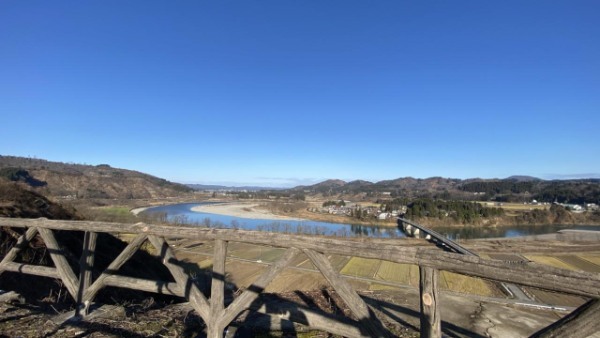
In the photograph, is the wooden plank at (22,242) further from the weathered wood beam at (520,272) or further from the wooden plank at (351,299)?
the weathered wood beam at (520,272)

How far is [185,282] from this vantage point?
353 cm

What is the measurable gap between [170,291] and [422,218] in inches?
4666

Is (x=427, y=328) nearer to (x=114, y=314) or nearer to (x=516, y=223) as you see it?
(x=114, y=314)

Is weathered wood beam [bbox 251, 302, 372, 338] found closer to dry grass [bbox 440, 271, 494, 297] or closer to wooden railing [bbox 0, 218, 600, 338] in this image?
wooden railing [bbox 0, 218, 600, 338]

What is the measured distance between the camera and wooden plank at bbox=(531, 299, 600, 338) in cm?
199

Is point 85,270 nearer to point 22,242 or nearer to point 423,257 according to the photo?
point 22,242

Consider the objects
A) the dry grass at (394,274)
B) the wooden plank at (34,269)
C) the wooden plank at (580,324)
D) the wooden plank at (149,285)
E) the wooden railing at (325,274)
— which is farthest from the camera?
the dry grass at (394,274)

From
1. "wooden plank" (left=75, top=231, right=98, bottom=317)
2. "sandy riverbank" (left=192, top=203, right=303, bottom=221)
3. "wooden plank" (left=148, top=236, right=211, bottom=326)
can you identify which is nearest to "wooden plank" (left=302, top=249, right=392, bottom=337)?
"wooden plank" (left=148, top=236, right=211, bottom=326)

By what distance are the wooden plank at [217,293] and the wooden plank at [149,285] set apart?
0.41m

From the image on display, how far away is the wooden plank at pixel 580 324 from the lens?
199 cm

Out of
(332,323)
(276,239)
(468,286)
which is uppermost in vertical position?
(276,239)

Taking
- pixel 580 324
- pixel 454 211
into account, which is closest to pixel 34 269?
pixel 580 324

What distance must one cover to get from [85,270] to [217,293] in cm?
206

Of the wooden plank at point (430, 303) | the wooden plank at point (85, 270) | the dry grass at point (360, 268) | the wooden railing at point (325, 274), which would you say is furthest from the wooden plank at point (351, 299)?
the dry grass at point (360, 268)
